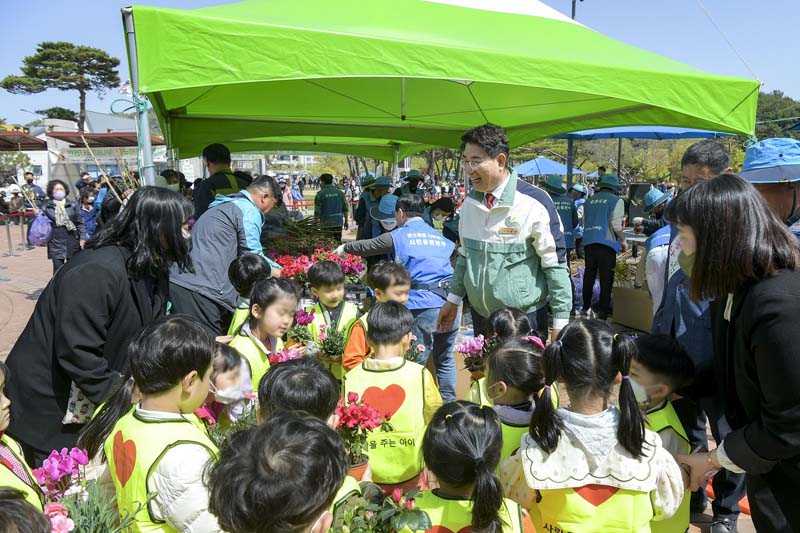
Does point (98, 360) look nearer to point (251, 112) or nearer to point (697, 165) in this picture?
point (697, 165)

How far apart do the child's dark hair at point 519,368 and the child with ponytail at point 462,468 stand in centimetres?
56

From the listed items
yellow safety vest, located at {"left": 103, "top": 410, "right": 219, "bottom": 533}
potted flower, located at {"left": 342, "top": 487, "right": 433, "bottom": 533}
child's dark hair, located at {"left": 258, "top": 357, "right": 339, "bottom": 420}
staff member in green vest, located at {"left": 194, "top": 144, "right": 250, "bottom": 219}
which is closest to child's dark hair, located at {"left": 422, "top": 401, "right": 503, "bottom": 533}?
potted flower, located at {"left": 342, "top": 487, "right": 433, "bottom": 533}

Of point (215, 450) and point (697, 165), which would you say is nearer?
point (215, 450)

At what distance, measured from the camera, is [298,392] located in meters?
1.99

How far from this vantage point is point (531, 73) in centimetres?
371

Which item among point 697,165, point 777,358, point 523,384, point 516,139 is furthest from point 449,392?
point 516,139

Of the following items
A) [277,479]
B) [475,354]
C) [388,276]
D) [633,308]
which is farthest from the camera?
[633,308]

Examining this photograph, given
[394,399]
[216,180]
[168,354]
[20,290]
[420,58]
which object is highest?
[420,58]

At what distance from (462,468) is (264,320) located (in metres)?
1.64

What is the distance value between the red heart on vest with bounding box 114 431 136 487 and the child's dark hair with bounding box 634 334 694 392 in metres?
1.98

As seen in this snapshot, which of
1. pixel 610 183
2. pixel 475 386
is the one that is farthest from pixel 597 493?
pixel 610 183

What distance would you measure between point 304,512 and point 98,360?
1354mm

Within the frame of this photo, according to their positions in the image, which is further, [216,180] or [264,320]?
[216,180]

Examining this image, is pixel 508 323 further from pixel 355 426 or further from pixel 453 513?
pixel 453 513
